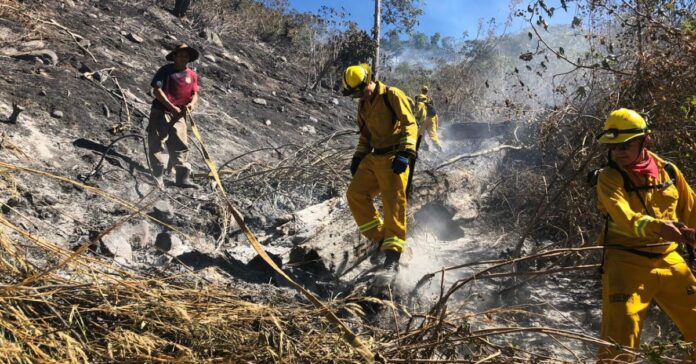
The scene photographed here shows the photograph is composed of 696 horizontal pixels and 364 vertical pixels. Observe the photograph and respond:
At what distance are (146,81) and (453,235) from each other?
5322 mm

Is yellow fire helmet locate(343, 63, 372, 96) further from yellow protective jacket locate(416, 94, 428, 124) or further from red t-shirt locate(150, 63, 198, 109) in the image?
yellow protective jacket locate(416, 94, 428, 124)

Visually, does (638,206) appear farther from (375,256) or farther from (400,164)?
(375,256)

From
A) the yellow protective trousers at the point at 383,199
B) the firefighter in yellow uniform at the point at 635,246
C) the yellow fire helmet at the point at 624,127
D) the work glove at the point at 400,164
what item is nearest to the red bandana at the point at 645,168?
the firefighter in yellow uniform at the point at 635,246

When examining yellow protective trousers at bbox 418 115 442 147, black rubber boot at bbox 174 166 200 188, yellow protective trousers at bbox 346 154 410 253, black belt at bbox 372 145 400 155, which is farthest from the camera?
yellow protective trousers at bbox 418 115 442 147

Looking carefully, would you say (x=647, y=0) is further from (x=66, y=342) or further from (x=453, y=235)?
(x=66, y=342)

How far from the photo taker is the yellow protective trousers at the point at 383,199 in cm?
454

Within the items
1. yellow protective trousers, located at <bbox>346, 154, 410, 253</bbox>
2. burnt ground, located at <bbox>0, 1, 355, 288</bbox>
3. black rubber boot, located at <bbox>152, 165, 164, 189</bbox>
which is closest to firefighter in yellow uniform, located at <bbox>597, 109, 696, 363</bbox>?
yellow protective trousers, located at <bbox>346, 154, 410, 253</bbox>

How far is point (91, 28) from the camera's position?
9711 mm

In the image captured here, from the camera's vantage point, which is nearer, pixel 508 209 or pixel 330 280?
pixel 330 280

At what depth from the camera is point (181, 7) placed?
43.3 ft

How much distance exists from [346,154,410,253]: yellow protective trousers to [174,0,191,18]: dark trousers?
394 inches

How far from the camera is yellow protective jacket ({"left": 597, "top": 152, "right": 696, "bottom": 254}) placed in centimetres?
285

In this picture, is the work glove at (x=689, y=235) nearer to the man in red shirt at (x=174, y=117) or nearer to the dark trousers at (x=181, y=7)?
the man in red shirt at (x=174, y=117)

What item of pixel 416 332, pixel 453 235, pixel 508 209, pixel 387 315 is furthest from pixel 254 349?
pixel 508 209
